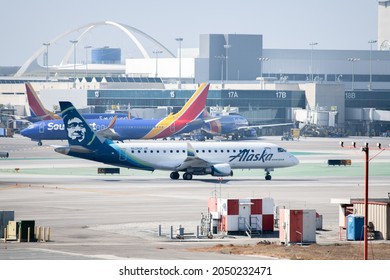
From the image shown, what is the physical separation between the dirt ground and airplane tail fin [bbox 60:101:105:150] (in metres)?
49.1

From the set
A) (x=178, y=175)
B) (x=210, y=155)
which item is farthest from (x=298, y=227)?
(x=178, y=175)

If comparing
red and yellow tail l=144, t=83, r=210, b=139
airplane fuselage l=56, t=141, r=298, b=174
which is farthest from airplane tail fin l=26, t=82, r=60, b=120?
airplane fuselage l=56, t=141, r=298, b=174

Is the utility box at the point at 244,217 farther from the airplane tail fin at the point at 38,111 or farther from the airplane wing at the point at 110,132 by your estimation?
the airplane tail fin at the point at 38,111

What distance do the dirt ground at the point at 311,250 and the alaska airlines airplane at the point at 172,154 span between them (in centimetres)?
4787

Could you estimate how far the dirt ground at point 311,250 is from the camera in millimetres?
61781

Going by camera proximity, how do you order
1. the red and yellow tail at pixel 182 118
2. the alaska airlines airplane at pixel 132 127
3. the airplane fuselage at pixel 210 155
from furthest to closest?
the red and yellow tail at pixel 182 118, the alaska airlines airplane at pixel 132 127, the airplane fuselage at pixel 210 155

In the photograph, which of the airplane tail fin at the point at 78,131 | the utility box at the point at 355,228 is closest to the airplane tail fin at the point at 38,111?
the airplane tail fin at the point at 78,131

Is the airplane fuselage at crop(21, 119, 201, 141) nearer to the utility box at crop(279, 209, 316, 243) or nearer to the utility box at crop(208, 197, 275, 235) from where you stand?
the utility box at crop(208, 197, 275, 235)

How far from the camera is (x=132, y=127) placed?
180500 mm

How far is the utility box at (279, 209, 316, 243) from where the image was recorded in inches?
2751

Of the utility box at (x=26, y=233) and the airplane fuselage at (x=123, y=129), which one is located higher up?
the airplane fuselage at (x=123, y=129)

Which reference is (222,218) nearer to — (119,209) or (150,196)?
(119,209)
